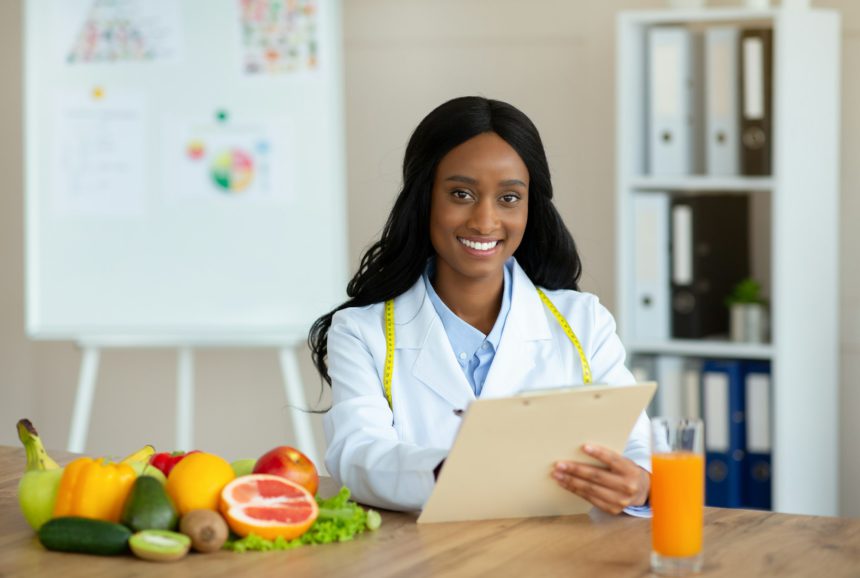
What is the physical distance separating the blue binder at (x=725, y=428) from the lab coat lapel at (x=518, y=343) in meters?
1.42

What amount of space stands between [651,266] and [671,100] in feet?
1.44

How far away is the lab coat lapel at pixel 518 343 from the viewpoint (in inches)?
77.6

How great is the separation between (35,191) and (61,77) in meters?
0.34

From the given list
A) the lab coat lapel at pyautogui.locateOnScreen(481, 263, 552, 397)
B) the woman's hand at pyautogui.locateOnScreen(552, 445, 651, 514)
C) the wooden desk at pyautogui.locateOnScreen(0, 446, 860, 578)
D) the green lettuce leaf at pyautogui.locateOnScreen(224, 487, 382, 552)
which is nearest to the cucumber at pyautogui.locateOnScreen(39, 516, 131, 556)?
the wooden desk at pyautogui.locateOnScreen(0, 446, 860, 578)

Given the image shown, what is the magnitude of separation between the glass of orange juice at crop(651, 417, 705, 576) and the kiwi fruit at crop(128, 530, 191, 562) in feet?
1.77

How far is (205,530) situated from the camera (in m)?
1.47

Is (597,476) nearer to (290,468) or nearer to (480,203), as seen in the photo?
(290,468)

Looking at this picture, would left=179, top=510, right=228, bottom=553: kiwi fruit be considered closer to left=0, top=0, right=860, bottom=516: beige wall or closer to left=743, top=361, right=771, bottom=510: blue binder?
left=743, top=361, right=771, bottom=510: blue binder

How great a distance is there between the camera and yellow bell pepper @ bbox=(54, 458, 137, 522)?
152cm

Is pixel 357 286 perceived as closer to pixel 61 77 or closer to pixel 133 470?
pixel 133 470

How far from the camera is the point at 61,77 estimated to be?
3.65m

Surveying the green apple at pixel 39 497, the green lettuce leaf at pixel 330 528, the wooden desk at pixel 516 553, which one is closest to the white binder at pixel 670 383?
the wooden desk at pixel 516 553

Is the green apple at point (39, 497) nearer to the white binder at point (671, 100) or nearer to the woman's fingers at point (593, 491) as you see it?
the woman's fingers at point (593, 491)

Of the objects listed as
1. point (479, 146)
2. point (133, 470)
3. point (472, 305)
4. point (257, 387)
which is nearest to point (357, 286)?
point (472, 305)
